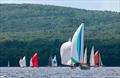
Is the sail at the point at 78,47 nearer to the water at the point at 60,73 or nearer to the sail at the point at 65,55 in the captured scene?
the water at the point at 60,73

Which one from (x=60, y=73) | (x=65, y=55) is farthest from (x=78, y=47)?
(x=65, y=55)

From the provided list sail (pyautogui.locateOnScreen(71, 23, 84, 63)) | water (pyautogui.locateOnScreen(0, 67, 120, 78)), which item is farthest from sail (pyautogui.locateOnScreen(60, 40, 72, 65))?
sail (pyautogui.locateOnScreen(71, 23, 84, 63))

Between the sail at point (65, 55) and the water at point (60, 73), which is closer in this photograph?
the water at point (60, 73)

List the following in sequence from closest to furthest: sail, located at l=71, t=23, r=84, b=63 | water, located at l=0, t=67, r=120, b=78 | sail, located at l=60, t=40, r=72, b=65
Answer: water, located at l=0, t=67, r=120, b=78 < sail, located at l=71, t=23, r=84, b=63 < sail, located at l=60, t=40, r=72, b=65

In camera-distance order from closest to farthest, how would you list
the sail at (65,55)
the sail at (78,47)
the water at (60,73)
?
the water at (60,73) → the sail at (78,47) → the sail at (65,55)

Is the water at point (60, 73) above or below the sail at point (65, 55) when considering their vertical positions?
below

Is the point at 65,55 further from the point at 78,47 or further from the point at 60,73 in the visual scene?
the point at 60,73

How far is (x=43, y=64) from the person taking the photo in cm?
19425

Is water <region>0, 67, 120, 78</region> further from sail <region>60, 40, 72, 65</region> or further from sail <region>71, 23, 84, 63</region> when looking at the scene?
sail <region>71, 23, 84, 63</region>

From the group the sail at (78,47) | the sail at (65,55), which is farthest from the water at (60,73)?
the sail at (78,47)

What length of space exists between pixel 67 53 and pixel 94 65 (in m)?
31.6

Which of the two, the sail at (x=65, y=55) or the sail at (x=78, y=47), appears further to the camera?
the sail at (x=65, y=55)

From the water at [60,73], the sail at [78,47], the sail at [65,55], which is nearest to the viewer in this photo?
the water at [60,73]

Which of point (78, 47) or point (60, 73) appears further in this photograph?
point (78, 47)
